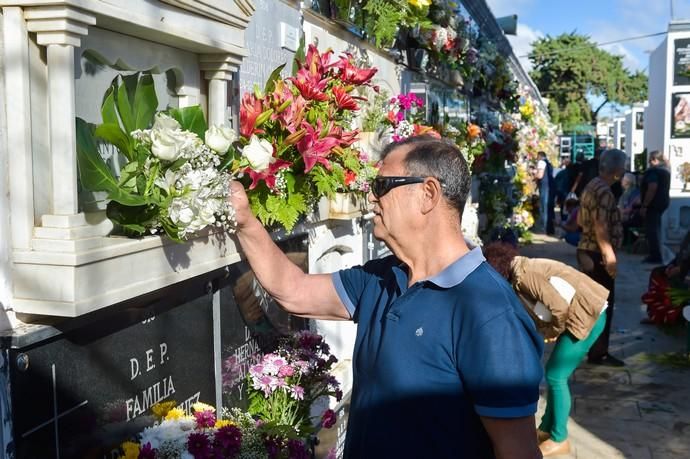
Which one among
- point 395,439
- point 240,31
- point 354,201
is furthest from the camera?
point 354,201

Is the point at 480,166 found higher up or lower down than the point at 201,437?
higher up

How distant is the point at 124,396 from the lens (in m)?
2.81

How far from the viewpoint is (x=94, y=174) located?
8.23ft

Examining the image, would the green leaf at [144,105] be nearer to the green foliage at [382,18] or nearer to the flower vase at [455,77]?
the green foliage at [382,18]

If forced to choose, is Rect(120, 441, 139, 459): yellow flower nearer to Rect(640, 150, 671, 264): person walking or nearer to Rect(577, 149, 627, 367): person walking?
Rect(577, 149, 627, 367): person walking

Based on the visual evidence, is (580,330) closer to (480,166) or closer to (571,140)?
(480,166)

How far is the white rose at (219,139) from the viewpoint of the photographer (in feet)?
8.80

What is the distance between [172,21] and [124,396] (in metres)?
1.36

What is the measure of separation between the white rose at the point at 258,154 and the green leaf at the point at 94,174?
500mm

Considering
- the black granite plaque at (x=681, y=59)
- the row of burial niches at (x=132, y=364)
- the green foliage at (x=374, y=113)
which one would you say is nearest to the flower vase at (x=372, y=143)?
the green foliage at (x=374, y=113)

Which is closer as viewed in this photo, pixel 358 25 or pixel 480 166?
pixel 358 25

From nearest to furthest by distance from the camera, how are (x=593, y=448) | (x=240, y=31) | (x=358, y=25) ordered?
(x=240, y=31), (x=358, y=25), (x=593, y=448)

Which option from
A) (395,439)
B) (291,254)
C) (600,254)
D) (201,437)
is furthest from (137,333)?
(600,254)

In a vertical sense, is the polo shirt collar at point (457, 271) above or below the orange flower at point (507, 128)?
below
